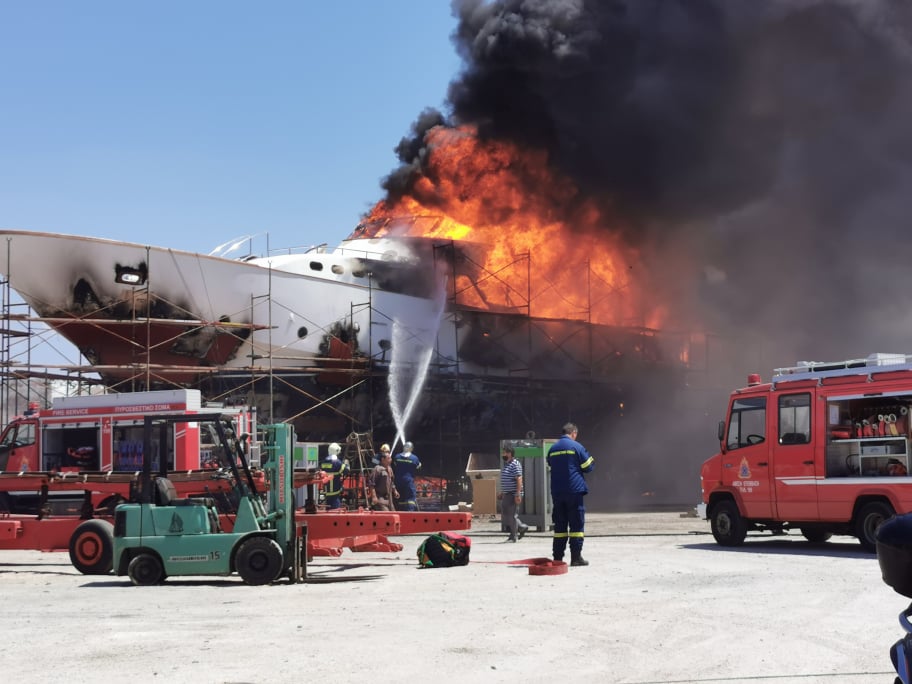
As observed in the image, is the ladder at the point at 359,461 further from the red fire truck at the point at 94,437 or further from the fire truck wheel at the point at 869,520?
the fire truck wheel at the point at 869,520

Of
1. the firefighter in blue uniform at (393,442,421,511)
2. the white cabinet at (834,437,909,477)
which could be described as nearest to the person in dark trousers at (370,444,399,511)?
the firefighter in blue uniform at (393,442,421,511)

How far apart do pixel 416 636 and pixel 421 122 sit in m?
33.1

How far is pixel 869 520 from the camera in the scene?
503 inches

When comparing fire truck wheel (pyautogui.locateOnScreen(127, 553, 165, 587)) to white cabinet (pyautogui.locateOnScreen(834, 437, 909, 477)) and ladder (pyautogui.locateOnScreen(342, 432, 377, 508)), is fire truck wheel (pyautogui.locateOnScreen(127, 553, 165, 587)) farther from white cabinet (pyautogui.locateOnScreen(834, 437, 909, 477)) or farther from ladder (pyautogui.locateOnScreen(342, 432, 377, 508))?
ladder (pyautogui.locateOnScreen(342, 432, 377, 508))

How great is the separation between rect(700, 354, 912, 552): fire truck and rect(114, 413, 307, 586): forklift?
21.6 feet

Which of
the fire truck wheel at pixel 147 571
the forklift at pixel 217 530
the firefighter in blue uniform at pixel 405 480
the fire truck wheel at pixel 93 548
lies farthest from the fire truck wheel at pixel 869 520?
the firefighter in blue uniform at pixel 405 480

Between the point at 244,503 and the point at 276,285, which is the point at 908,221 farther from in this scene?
the point at 244,503

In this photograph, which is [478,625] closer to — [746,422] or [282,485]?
[282,485]

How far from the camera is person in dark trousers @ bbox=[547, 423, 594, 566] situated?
38.5 ft

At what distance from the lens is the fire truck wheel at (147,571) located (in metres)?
10.8

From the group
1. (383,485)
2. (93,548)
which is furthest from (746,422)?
(93,548)

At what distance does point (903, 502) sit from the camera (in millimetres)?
12398

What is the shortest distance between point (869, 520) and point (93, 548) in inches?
373

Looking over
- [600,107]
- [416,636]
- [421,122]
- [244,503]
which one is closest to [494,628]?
[416,636]
